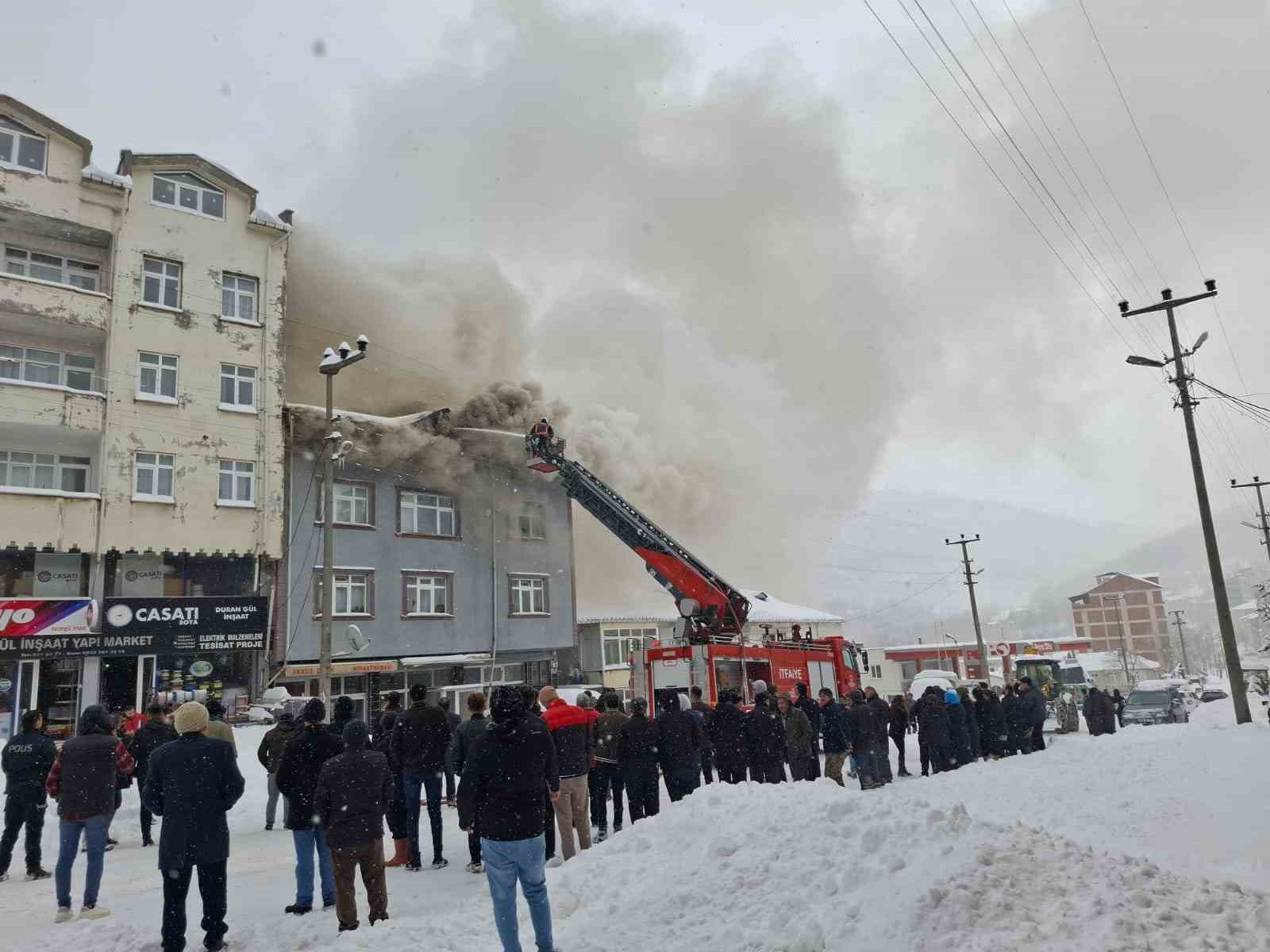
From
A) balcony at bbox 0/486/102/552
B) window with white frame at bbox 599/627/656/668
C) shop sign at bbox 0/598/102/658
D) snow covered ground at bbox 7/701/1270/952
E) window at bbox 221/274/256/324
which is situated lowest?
snow covered ground at bbox 7/701/1270/952

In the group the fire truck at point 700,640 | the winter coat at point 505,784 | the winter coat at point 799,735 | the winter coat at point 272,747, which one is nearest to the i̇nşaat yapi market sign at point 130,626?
the fire truck at point 700,640

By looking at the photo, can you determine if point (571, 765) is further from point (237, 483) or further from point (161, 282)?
point (161, 282)

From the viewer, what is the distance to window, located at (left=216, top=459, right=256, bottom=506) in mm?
25683

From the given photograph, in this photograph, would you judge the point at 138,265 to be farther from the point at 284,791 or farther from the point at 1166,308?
the point at 1166,308

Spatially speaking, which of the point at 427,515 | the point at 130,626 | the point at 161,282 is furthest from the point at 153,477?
the point at 427,515

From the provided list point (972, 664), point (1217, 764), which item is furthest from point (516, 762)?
point (972, 664)

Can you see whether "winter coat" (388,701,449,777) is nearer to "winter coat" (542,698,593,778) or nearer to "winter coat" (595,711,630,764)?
"winter coat" (542,698,593,778)

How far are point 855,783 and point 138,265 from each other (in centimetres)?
2417

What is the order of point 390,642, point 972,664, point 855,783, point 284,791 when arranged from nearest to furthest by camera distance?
point 284,791, point 855,783, point 390,642, point 972,664

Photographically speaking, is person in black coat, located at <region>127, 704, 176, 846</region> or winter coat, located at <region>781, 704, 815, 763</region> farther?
winter coat, located at <region>781, 704, 815, 763</region>

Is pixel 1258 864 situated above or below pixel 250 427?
below

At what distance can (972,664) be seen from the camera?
75.3m

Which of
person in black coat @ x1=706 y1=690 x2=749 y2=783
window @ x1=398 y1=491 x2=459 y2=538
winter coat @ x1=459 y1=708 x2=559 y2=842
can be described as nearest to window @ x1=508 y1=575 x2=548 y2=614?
window @ x1=398 y1=491 x2=459 y2=538

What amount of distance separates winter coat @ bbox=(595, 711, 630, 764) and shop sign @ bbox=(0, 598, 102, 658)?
1857 centimetres
